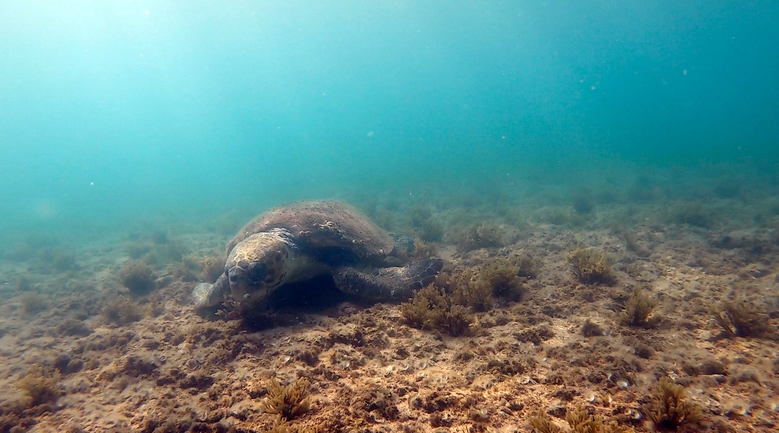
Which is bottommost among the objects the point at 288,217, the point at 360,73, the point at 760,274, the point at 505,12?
the point at 760,274

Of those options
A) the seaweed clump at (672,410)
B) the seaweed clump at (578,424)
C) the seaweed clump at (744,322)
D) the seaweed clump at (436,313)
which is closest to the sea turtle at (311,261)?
the seaweed clump at (436,313)

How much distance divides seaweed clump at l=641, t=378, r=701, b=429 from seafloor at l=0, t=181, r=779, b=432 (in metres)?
0.03

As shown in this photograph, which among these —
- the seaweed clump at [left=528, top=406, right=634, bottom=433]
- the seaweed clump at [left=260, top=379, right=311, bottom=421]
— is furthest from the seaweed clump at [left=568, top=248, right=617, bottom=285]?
the seaweed clump at [left=260, top=379, right=311, bottom=421]

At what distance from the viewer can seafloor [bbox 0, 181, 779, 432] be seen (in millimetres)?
3092

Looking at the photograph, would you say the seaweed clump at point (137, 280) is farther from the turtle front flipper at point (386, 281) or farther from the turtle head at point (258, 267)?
the turtle front flipper at point (386, 281)

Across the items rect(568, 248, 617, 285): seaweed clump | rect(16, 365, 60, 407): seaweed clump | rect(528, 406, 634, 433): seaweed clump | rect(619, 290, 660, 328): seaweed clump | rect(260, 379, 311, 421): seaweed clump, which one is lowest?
rect(16, 365, 60, 407): seaweed clump

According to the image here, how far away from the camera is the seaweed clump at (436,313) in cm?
461

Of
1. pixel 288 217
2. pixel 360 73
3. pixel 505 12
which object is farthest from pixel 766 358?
pixel 360 73

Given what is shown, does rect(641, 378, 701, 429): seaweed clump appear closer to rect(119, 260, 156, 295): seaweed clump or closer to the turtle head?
the turtle head

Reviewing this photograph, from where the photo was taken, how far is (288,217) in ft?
22.9

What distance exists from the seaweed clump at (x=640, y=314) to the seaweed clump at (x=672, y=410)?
1830 millimetres

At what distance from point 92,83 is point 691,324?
203811 millimetres

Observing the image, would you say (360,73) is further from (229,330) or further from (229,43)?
(229,330)

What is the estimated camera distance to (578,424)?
102 inches
